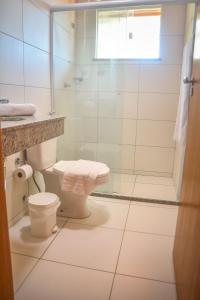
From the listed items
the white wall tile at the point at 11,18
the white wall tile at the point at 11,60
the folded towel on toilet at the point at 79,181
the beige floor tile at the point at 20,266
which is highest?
the white wall tile at the point at 11,18

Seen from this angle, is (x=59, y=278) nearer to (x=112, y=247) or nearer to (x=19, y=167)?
(x=112, y=247)

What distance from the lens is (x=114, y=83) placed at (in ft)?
9.08

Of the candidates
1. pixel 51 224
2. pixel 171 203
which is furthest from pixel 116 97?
pixel 51 224

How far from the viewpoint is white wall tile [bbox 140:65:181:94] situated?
9.43 ft

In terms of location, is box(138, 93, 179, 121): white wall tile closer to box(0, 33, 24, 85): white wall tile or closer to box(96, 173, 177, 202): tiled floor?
box(96, 173, 177, 202): tiled floor

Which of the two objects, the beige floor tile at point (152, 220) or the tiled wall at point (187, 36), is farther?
the tiled wall at point (187, 36)

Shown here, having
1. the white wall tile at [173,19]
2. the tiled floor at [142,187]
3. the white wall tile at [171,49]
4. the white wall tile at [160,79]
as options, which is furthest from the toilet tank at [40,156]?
the white wall tile at [173,19]

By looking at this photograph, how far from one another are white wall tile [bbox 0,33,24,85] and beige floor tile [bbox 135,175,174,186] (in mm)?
1831

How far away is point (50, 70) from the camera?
2387 mm

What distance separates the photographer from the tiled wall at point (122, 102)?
268cm

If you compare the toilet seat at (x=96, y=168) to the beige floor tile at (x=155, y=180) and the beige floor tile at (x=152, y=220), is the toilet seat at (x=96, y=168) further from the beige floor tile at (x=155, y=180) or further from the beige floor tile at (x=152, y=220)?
the beige floor tile at (x=155, y=180)

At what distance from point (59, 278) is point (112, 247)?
1.43 ft

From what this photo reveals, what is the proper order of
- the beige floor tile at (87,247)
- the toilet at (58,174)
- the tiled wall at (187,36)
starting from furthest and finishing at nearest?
the tiled wall at (187,36) < the toilet at (58,174) < the beige floor tile at (87,247)

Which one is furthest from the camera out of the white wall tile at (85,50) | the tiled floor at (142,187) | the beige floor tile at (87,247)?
the white wall tile at (85,50)
